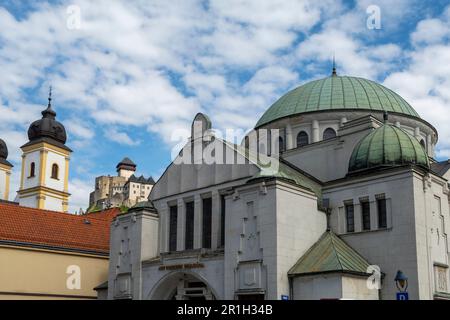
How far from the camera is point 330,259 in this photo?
2577cm

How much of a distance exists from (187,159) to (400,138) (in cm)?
1166

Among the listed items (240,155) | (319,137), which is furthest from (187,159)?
(319,137)

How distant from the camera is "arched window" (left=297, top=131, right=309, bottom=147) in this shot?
124ft

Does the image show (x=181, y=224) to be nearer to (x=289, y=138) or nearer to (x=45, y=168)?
(x=289, y=138)

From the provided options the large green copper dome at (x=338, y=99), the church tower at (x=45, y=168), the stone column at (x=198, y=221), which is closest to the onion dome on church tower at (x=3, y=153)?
the church tower at (x=45, y=168)

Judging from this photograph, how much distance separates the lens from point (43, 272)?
3803cm

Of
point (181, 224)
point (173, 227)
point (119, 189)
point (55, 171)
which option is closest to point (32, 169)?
point (55, 171)

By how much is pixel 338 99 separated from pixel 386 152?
10850 millimetres

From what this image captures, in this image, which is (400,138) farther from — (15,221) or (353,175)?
(15,221)

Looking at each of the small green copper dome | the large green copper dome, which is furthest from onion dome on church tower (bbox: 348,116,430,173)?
the large green copper dome

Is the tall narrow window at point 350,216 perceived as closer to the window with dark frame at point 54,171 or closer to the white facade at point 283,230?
the white facade at point 283,230

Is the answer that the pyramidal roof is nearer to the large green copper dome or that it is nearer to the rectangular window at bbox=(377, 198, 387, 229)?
the rectangular window at bbox=(377, 198, 387, 229)

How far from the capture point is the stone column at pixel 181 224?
32125 millimetres
